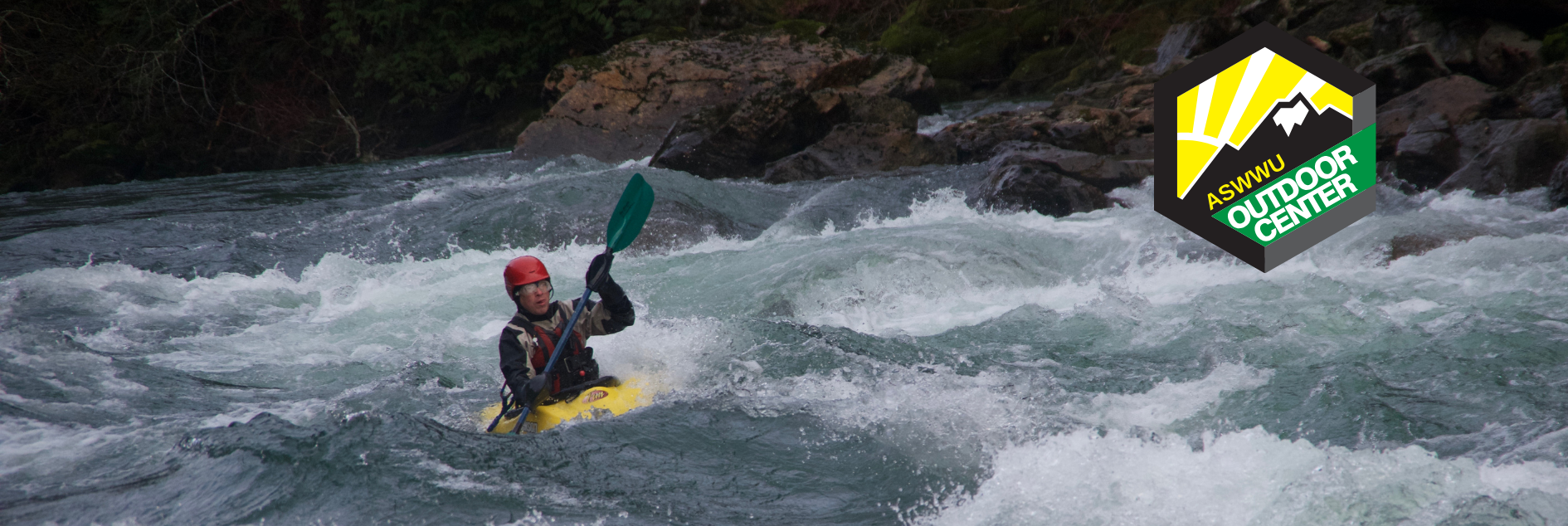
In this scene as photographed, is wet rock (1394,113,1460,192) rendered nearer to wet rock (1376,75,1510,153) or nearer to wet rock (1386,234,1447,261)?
wet rock (1376,75,1510,153)

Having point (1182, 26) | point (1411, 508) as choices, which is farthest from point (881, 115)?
point (1411, 508)

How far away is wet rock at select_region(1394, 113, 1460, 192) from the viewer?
6.00 m

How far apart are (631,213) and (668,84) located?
23.9 feet

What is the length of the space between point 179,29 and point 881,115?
11604mm

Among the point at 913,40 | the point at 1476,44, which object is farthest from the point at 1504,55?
the point at 913,40

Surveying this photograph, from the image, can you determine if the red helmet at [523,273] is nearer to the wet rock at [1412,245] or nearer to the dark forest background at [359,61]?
the wet rock at [1412,245]

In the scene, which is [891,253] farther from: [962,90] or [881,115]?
[962,90]

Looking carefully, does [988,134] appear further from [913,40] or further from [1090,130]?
[913,40]

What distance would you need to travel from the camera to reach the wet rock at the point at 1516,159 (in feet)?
18.1

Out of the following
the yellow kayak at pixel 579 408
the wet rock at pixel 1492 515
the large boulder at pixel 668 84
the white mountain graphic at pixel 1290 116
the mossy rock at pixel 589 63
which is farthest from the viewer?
the mossy rock at pixel 589 63

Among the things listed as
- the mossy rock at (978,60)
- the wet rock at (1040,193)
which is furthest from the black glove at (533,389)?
the mossy rock at (978,60)

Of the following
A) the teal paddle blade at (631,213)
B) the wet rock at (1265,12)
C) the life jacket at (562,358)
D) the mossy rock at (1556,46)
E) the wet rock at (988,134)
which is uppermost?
the wet rock at (1265,12)

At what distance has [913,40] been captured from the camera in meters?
14.3

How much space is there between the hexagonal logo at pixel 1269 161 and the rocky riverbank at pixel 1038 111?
609 mm
